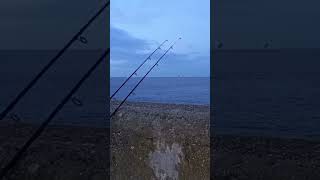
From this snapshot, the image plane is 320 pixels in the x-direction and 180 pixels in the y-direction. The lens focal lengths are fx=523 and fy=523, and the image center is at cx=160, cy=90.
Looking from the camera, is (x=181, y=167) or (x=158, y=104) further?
(x=158, y=104)

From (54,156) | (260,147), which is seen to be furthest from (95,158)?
(260,147)

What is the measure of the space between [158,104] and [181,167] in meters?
0.70

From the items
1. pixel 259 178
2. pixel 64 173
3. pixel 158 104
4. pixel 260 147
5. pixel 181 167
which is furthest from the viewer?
pixel 260 147

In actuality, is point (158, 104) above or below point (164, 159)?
above

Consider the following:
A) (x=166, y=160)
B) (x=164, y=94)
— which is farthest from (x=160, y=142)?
(x=164, y=94)

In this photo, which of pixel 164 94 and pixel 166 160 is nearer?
pixel 166 160

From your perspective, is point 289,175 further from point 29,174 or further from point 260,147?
point 260,147

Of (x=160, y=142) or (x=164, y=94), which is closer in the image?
(x=160, y=142)

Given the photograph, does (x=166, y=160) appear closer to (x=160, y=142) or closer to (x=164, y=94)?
(x=160, y=142)

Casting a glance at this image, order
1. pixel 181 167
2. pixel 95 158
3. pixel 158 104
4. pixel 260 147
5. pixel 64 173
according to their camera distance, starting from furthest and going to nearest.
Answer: pixel 260 147 < pixel 95 158 < pixel 64 173 < pixel 158 104 < pixel 181 167

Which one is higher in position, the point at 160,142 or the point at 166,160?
the point at 160,142

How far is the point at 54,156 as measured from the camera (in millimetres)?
10023

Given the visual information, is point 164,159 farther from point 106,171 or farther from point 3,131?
point 3,131

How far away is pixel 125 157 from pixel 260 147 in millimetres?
10866
